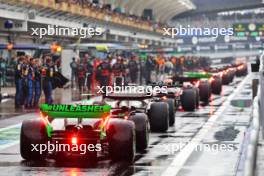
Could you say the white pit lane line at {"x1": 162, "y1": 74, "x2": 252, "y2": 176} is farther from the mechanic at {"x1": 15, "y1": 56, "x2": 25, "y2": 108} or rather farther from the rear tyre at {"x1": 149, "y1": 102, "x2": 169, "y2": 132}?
the mechanic at {"x1": 15, "y1": 56, "x2": 25, "y2": 108}

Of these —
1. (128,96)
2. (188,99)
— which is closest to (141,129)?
(128,96)

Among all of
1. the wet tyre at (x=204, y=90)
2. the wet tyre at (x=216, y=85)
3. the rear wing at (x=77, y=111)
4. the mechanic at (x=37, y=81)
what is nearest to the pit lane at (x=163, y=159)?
the rear wing at (x=77, y=111)

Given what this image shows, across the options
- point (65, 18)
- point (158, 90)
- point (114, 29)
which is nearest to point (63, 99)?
point (158, 90)

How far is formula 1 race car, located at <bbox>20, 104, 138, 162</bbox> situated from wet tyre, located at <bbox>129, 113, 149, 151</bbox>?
1.18 metres

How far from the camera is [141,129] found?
11.4 metres

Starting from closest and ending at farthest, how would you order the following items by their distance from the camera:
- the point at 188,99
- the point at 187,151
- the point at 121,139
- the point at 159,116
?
the point at 121,139 < the point at 187,151 < the point at 159,116 < the point at 188,99

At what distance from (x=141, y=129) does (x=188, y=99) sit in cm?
901

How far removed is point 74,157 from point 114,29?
152 ft

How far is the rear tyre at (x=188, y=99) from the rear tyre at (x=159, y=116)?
5.73 metres

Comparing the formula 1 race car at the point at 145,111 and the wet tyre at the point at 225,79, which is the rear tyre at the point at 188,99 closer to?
the formula 1 race car at the point at 145,111

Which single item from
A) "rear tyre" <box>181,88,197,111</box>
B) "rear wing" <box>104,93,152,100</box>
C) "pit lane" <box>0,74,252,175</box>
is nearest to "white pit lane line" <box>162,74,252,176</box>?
"pit lane" <box>0,74,252,175</box>

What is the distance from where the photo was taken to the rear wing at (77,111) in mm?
10117

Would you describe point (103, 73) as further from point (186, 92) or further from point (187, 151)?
point (187, 151)

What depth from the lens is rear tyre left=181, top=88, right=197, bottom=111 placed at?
20.1 metres
